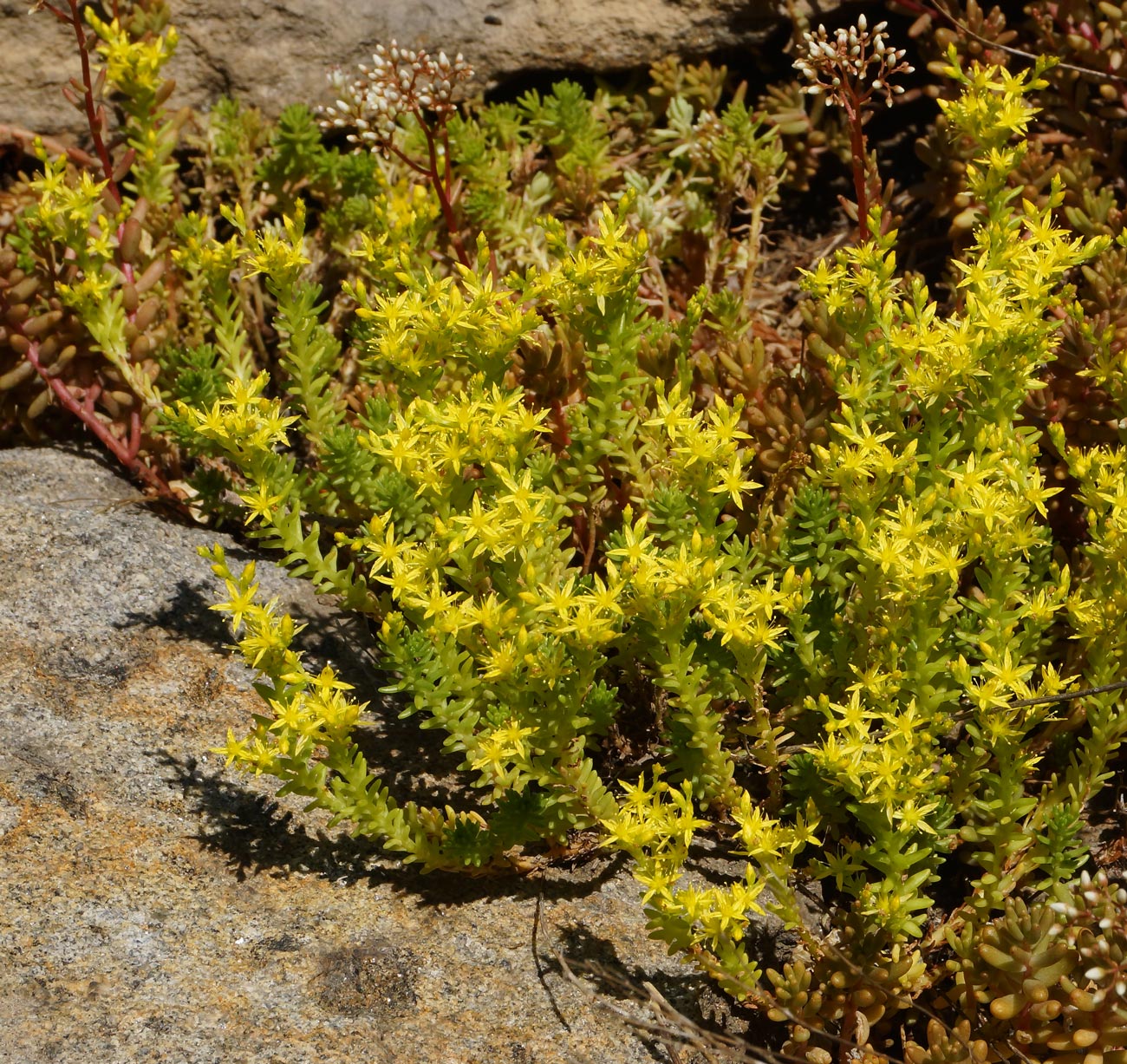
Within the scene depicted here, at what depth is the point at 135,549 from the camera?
3.03 meters

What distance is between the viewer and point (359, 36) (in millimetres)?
4184

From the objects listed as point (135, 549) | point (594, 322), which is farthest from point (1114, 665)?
point (135, 549)

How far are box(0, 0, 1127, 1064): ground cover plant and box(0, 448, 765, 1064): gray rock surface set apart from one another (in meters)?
0.12

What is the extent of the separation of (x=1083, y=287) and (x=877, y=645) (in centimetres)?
147

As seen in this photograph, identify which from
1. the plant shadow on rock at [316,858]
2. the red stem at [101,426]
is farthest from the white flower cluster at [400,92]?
the plant shadow on rock at [316,858]

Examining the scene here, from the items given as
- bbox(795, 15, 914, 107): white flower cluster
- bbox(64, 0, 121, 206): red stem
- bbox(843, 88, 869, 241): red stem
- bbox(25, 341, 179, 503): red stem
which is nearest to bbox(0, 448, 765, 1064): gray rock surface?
bbox(25, 341, 179, 503): red stem

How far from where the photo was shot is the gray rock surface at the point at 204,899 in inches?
83.9

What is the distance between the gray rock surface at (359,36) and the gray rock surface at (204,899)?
196 centimetres

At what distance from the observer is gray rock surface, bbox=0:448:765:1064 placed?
6.99 feet

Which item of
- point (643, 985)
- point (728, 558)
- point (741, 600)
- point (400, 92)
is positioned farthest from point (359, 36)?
point (643, 985)

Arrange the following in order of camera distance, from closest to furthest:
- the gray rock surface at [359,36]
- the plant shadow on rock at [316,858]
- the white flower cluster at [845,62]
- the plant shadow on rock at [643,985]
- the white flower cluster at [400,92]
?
the plant shadow on rock at [643,985] → the plant shadow on rock at [316,858] → the white flower cluster at [845,62] → the white flower cluster at [400,92] → the gray rock surface at [359,36]

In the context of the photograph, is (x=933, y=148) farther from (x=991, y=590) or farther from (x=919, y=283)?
(x=991, y=590)

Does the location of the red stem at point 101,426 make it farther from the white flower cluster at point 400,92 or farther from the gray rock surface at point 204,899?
the white flower cluster at point 400,92

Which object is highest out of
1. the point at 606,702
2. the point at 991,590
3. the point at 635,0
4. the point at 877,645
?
the point at 635,0
